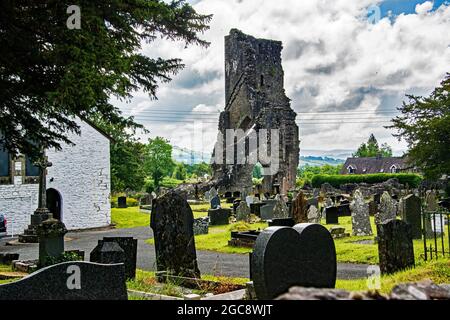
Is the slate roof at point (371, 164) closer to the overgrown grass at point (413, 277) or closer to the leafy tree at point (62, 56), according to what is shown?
the overgrown grass at point (413, 277)

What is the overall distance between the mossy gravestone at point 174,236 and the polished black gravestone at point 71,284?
4.42m

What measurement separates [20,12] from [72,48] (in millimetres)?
1463

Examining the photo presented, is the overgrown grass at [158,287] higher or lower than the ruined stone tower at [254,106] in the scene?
lower

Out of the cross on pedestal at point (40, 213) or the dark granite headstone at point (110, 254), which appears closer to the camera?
the dark granite headstone at point (110, 254)

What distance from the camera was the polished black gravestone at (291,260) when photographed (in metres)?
6.60

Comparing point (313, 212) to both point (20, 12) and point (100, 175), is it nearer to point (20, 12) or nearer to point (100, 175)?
point (100, 175)

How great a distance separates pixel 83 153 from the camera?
2583 cm

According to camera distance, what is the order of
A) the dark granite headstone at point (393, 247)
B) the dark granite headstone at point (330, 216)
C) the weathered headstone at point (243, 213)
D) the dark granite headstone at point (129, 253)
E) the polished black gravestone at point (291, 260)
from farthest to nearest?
the weathered headstone at point (243, 213) → the dark granite headstone at point (330, 216) → the dark granite headstone at point (393, 247) → the dark granite headstone at point (129, 253) → the polished black gravestone at point (291, 260)

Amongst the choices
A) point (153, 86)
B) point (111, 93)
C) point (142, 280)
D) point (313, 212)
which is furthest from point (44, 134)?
point (313, 212)

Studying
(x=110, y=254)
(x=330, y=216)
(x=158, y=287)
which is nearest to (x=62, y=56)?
(x=110, y=254)

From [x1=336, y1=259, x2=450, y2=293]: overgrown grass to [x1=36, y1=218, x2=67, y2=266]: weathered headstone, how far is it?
5950mm

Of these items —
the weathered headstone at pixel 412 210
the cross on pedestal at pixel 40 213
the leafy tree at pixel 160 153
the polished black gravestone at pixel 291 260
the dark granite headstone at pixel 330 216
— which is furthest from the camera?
the leafy tree at pixel 160 153

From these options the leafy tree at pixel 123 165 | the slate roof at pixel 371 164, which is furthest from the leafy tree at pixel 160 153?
the leafy tree at pixel 123 165

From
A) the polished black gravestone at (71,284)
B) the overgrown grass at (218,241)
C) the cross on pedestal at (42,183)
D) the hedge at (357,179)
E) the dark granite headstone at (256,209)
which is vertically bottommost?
the overgrown grass at (218,241)
